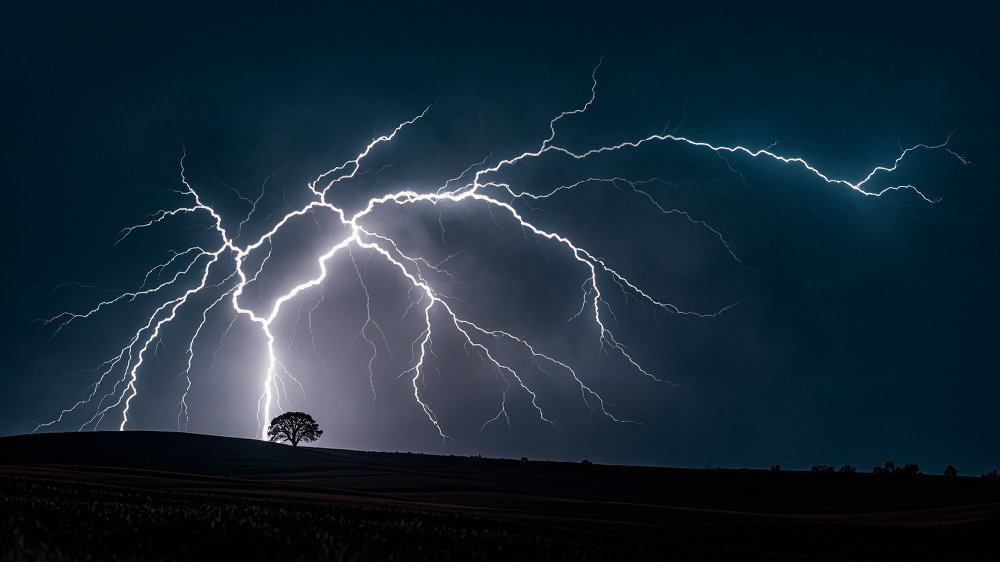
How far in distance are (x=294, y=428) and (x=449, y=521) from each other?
46.9 metres

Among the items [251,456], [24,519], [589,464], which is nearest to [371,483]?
[251,456]

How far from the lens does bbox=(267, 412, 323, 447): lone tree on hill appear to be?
176ft

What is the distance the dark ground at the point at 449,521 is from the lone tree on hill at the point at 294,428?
19.8 meters

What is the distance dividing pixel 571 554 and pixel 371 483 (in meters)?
21.6

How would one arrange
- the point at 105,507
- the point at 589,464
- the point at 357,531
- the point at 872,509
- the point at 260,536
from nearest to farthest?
the point at 260,536
the point at 357,531
the point at 105,507
the point at 872,509
the point at 589,464

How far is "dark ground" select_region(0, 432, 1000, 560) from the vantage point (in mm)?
7375

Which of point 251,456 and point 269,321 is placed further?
point 269,321

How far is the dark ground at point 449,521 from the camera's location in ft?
24.2

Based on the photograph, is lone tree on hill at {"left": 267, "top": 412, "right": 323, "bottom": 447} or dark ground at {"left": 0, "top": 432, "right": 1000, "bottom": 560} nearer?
dark ground at {"left": 0, "top": 432, "right": 1000, "bottom": 560}

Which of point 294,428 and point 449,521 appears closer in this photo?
point 449,521

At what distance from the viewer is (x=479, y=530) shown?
10062 mm

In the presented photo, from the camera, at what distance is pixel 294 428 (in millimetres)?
53938

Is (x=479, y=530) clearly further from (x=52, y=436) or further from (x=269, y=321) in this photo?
(x=52, y=436)

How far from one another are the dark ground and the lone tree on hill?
19.8m
